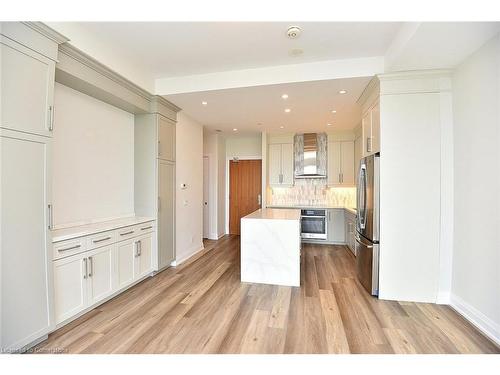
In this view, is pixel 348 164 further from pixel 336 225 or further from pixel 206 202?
pixel 206 202

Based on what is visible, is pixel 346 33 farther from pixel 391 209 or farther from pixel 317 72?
pixel 391 209

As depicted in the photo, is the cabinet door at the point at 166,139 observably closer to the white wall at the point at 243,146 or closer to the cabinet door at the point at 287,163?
the white wall at the point at 243,146

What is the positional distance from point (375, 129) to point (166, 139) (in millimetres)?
3044

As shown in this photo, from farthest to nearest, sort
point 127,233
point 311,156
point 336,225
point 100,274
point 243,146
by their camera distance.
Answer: point 243,146, point 311,156, point 336,225, point 127,233, point 100,274

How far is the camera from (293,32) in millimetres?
2316

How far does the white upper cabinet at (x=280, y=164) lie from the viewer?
18.9ft

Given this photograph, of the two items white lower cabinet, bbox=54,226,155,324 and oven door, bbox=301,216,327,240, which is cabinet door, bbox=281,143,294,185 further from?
white lower cabinet, bbox=54,226,155,324

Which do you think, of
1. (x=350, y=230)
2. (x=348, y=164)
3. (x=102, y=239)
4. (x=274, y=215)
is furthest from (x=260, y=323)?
(x=348, y=164)

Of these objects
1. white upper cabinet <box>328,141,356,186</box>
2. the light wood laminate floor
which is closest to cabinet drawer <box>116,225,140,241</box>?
the light wood laminate floor

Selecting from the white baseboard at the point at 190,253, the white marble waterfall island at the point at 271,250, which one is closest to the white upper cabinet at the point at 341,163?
the white marble waterfall island at the point at 271,250

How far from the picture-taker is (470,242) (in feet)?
7.72

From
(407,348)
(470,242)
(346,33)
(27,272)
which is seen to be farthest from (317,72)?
(27,272)

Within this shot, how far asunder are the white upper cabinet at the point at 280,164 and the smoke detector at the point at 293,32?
3447 millimetres

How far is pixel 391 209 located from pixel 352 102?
1838 mm
